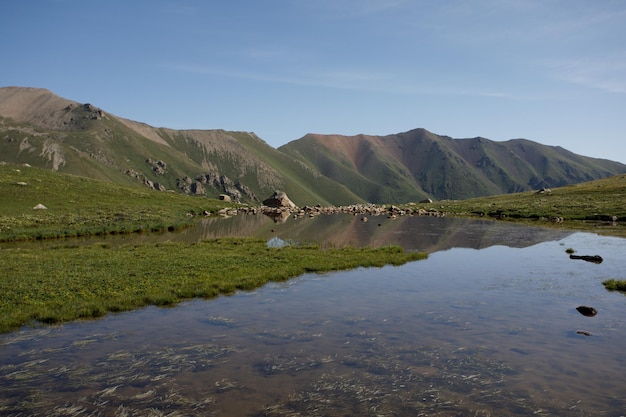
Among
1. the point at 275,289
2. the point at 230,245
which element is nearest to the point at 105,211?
the point at 230,245

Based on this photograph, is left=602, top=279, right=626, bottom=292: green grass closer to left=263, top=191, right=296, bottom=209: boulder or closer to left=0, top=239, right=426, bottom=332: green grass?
left=0, top=239, right=426, bottom=332: green grass

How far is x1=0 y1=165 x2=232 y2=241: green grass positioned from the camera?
6544 cm

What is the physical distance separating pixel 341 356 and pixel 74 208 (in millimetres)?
87643

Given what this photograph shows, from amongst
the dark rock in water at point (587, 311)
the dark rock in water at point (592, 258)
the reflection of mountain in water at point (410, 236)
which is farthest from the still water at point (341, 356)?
the reflection of mountain in water at point (410, 236)

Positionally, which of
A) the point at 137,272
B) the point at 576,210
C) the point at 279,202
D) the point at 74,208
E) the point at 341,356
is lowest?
the point at 341,356

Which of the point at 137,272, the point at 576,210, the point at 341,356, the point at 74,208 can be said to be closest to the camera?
the point at 341,356

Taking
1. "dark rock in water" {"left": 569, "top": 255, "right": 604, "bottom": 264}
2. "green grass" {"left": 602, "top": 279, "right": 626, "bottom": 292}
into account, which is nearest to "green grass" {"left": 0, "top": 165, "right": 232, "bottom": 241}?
"dark rock in water" {"left": 569, "top": 255, "right": 604, "bottom": 264}

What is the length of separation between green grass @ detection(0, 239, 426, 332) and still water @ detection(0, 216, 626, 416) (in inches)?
61.9

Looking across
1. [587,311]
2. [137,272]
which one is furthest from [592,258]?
[137,272]

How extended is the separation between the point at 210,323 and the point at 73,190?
345 ft

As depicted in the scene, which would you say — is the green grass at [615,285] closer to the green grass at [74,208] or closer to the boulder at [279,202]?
the green grass at [74,208]

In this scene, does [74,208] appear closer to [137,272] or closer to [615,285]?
[137,272]

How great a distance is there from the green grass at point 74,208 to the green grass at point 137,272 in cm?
1524

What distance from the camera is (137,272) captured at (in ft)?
110
